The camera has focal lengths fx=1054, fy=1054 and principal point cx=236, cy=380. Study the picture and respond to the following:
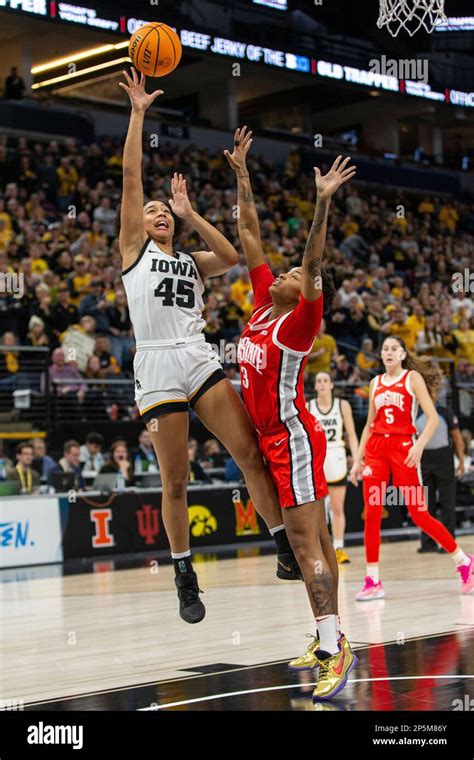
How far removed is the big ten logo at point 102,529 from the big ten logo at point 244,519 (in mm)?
1883

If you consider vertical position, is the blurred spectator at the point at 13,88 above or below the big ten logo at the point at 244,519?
above

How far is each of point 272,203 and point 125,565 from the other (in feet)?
41.6

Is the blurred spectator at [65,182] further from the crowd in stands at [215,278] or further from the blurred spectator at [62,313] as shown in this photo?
the blurred spectator at [62,313]

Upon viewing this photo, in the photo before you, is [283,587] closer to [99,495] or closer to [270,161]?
[99,495]

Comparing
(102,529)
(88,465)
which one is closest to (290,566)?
(102,529)

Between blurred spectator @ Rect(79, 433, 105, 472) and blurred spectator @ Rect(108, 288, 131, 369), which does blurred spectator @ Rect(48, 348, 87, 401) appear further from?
blurred spectator @ Rect(108, 288, 131, 369)

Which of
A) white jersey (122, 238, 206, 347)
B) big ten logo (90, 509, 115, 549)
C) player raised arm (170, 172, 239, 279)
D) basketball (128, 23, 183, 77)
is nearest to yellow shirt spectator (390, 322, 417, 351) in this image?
big ten logo (90, 509, 115, 549)

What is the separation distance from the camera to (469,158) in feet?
102

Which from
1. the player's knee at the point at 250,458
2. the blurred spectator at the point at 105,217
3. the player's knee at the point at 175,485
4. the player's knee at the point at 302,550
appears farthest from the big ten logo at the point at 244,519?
the player's knee at the point at 302,550

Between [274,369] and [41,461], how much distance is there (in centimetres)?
804

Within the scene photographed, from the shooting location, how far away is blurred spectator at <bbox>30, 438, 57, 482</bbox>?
1302cm

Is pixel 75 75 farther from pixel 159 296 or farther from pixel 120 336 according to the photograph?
pixel 159 296

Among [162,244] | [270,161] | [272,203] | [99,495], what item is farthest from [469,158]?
Answer: [162,244]

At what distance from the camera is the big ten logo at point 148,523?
1309cm
